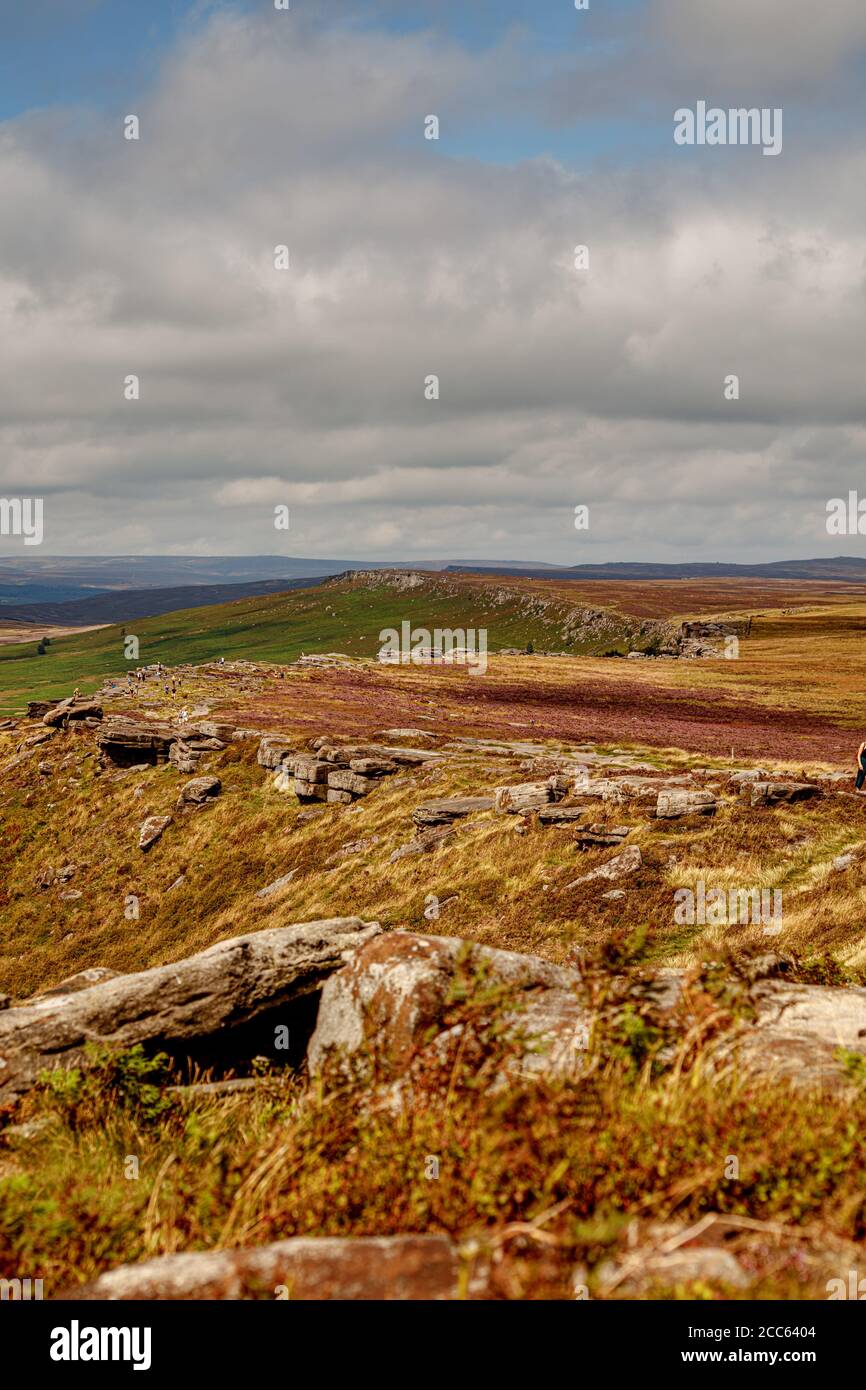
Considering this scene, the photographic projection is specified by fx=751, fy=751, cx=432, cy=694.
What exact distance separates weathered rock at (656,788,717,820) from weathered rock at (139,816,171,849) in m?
24.0

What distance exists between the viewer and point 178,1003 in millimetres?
9141

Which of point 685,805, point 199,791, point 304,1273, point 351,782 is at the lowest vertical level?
point 199,791

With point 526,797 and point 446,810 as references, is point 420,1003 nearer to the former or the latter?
point 526,797

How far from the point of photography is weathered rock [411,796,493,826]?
28500 millimetres

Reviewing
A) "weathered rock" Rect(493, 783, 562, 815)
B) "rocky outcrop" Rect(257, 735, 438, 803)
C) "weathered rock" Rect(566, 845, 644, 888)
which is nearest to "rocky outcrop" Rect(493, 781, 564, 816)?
"weathered rock" Rect(493, 783, 562, 815)

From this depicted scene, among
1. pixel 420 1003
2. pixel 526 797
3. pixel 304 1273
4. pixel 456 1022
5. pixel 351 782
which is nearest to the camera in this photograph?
pixel 304 1273

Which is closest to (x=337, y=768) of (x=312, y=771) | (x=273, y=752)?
(x=312, y=771)

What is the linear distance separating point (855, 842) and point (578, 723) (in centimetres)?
3628

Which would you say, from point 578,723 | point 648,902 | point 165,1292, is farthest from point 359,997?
point 578,723

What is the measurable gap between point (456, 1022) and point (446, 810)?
22.3 meters

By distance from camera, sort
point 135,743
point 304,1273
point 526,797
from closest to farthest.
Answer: point 304,1273, point 526,797, point 135,743

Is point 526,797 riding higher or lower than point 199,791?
higher

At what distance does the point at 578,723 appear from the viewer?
57.4 metres

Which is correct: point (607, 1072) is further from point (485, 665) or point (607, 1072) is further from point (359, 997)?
point (485, 665)
